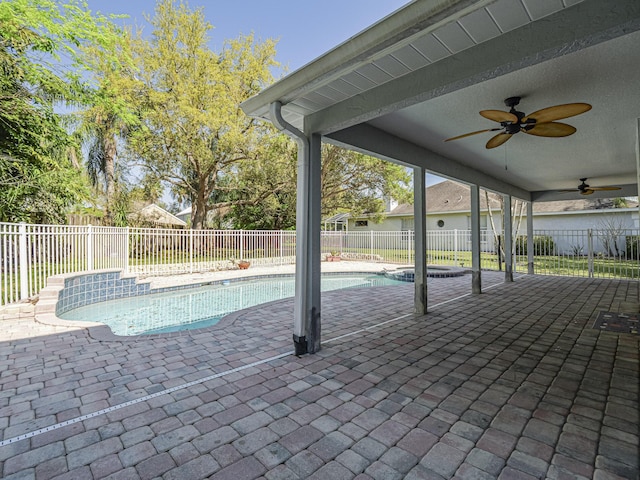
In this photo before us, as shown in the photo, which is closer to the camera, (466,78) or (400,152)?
(466,78)

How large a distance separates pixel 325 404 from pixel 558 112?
338 cm

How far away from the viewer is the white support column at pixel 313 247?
137 inches

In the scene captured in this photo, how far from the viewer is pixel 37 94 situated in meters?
9.27

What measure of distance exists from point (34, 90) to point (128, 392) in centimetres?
1095

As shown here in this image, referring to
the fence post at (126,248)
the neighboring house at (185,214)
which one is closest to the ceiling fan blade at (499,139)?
the fence post at (126,248)

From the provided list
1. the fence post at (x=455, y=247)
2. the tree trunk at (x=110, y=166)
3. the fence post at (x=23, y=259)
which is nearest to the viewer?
the fence post at (x=23, y=259)

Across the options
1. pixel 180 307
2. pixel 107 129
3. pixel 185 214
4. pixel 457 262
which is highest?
pixel 107 129


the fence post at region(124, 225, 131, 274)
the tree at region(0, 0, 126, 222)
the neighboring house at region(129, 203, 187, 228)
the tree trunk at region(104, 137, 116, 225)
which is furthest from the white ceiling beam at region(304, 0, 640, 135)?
the tree trunk at region(104, 137, 116, 225)

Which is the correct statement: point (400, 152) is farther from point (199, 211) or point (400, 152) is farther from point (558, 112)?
point (199, 211)

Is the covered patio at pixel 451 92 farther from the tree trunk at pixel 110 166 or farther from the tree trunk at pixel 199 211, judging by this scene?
the tree trunk at pixel 110 166

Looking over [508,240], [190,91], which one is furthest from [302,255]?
[190,91]

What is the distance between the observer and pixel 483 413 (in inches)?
91.6

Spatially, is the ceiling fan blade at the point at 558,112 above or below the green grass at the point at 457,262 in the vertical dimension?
above

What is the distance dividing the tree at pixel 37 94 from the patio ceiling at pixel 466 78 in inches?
323
